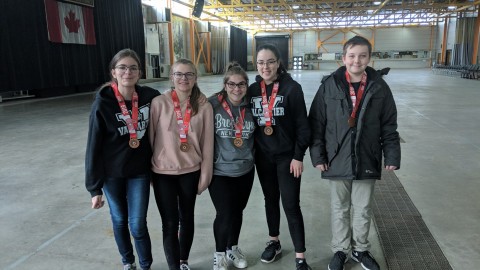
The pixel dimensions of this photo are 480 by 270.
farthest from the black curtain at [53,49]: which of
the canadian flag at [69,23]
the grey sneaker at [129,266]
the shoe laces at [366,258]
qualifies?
the shoe laces at [366,258]

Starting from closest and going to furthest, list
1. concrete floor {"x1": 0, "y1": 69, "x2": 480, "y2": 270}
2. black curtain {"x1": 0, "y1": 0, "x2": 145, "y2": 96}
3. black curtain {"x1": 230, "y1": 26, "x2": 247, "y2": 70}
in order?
1. concrete floor {"x1": 0, "y1": 69, "x2": 480, "y2": 270}
2. black curtain {"x1": 0, "y1": 0, "x2": 145, "y2": 96}
3. black curtain {"x1": 230, "y1": 26, "x2": 247, "y2": 70}

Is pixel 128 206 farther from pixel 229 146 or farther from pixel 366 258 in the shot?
pixel 366 258

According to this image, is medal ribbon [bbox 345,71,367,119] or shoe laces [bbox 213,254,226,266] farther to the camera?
shoe laces [bbox 213,254,226,266]

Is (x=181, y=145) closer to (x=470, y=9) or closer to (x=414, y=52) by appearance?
(x=470, y=9)

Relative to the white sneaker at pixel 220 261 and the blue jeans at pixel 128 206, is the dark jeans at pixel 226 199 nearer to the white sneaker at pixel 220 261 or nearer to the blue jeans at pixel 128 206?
the white sneaker at pixel 220 261

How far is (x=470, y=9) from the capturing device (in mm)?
28406

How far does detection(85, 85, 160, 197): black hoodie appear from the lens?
2006mm

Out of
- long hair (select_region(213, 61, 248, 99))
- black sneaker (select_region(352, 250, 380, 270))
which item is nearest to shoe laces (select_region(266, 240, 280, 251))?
black sneaker (select_region(352, 250, 380, 270))

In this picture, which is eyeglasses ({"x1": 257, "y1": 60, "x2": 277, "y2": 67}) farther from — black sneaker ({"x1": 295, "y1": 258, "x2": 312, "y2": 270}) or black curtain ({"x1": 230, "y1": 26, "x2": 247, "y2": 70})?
black curtain ({"x1": 230, "y1": 26, "x2": 247, "y2": 70})

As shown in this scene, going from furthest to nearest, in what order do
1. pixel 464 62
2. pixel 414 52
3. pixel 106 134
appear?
pixel 414 52 → pixel 464 62 → pixel 106 134

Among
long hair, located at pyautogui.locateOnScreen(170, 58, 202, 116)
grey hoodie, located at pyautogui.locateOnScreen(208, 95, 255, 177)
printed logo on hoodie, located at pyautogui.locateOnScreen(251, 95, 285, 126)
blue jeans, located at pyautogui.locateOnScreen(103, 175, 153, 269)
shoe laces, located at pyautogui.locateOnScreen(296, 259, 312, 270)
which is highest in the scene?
long hair, located at pyautogui.locateOnScreen(170, 58, 202, 116)

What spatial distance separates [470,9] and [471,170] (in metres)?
30.5

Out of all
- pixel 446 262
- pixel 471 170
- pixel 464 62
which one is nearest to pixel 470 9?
pixel 464 62

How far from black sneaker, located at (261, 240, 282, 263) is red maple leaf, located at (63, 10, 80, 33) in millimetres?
14251
